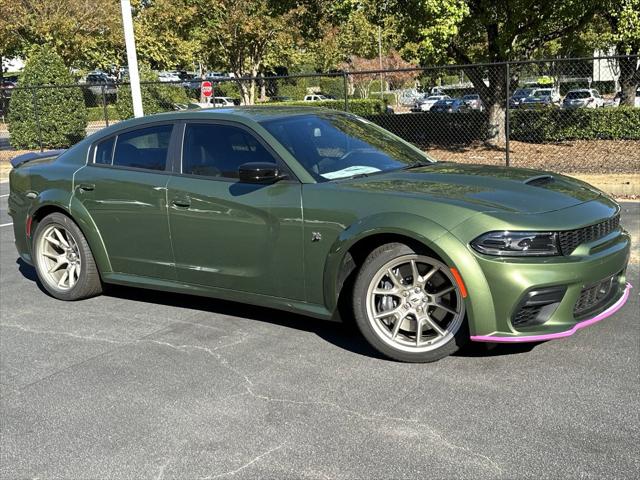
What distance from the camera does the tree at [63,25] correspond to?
2606 cm

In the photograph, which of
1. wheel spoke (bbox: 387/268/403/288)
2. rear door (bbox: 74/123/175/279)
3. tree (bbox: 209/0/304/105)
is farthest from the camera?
tree (bbox: 209/0/304/105)

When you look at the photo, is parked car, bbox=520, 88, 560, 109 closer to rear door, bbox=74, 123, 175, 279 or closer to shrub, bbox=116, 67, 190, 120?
shrub, bbox=116, 67, 190, 120

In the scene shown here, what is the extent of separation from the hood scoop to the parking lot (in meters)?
1.02

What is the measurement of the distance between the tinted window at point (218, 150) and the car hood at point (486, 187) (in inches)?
28.6

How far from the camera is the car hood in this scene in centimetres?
394

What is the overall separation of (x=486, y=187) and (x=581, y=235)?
63 centimetres

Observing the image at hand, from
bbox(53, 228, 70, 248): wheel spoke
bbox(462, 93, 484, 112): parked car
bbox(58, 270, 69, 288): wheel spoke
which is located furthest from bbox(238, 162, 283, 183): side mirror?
bbox(462, 93, 484, 112): parked car

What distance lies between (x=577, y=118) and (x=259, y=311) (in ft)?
49.0

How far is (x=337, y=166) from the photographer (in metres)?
4.67

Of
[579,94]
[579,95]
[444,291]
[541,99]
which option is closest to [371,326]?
[444,291]

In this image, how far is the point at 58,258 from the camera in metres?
5.88

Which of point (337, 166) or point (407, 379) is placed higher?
point (337, 166)

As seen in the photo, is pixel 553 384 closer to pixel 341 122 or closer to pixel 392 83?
pixel 341 122

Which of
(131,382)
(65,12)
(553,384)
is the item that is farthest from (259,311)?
(65,12)
